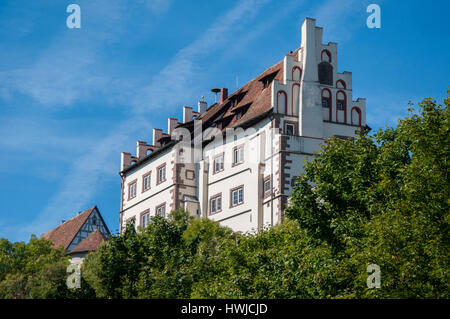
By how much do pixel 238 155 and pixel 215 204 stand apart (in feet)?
15.5

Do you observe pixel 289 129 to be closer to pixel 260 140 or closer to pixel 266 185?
pixel 260 140

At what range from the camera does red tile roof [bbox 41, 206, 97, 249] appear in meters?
94.8

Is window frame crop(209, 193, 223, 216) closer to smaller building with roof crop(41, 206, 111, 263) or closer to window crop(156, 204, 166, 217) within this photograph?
window crop(156, 204, 166, 217)

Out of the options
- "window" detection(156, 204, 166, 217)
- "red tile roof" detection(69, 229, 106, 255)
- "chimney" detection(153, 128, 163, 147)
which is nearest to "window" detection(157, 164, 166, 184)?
"window" detection(156, 204, 166, 217)

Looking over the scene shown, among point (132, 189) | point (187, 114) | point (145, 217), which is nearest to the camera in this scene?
point (145, 217)

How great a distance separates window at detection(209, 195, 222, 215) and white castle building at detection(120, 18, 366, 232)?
8cm

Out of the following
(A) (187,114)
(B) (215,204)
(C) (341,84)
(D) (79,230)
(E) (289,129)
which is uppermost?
(A) (187,114)

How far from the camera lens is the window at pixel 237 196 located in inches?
2482

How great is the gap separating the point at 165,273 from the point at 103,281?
11.0 ft

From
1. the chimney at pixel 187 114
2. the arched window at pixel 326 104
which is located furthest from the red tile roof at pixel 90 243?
the arched window at pixel 326 104

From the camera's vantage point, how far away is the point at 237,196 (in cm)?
6375

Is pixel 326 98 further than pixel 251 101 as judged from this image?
No

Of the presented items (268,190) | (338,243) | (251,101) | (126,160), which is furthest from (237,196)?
(338,243)

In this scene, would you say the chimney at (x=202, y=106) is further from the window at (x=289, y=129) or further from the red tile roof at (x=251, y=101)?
the window at (x=289, y=129)
